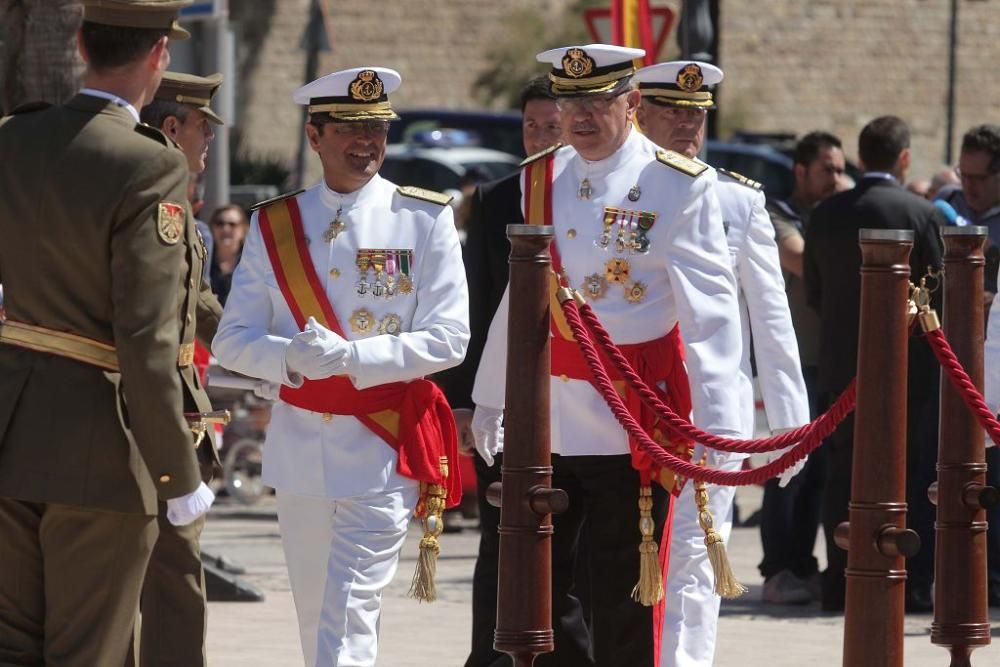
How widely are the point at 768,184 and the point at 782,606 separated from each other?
1459 cm

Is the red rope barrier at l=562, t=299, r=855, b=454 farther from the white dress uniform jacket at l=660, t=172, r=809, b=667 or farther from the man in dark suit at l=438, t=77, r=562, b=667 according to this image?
the man in dark suit at l=438, t=77, r=562, b=667

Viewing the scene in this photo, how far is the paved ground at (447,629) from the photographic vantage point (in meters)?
8.32

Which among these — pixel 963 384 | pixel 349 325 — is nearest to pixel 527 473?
pixel 349 325

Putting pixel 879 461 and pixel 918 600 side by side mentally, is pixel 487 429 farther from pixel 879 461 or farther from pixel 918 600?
pixel 918 600

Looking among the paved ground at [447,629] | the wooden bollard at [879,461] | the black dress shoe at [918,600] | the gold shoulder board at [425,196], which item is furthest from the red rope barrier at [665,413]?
the black dress shoe at [918,600]

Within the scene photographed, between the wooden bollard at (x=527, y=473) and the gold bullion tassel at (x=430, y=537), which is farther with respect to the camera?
the gold bullion tassel at (x=430, y=537)

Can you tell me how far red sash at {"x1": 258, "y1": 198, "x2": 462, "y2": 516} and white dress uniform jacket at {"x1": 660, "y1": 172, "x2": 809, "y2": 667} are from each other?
0.75 metres

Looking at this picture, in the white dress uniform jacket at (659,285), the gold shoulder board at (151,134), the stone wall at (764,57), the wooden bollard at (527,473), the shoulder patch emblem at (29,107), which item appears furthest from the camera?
the stone wall at (764,57)

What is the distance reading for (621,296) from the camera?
263 inches

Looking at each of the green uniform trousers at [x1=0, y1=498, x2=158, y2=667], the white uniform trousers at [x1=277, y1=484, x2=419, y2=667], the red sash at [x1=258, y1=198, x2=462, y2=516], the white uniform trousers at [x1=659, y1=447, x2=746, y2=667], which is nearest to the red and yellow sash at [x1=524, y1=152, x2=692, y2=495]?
the white uniform trousers at [x1=659, y1=447, x2=746, y2=667]

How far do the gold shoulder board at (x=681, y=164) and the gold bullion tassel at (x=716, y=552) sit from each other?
926 mm

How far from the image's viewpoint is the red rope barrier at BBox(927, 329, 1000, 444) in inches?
258

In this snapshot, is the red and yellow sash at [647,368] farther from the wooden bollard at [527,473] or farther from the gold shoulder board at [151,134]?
the gold shoulder board at [151,134]

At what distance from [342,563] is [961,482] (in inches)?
78.3
